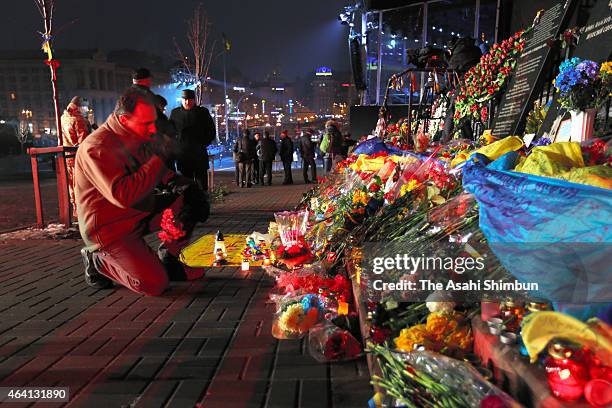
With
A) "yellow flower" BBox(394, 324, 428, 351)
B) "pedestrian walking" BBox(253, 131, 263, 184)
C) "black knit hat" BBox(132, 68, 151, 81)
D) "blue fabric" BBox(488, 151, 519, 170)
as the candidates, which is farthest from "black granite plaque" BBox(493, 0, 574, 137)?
"pedestrian walking" BBox(253, 131, 263, 184)

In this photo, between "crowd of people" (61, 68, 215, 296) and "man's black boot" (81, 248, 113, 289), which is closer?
"crowd of people" (61, 68, 215, 296)

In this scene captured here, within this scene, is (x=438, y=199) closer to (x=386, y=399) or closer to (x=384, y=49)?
(x=386, y=399)

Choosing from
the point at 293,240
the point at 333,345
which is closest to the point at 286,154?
the point at 293,240

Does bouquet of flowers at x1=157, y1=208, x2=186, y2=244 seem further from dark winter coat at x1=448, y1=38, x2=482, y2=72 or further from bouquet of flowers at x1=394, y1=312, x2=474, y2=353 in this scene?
dark winter coat at x1=448, y1=38, x2=482, y2=72

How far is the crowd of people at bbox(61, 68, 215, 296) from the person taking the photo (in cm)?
364

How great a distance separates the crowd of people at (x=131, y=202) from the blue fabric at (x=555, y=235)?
2753 mm

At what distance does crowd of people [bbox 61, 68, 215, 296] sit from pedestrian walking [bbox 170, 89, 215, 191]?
2.52 m

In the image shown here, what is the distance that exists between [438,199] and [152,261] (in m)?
2.54

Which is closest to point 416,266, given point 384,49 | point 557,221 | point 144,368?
point 557,221

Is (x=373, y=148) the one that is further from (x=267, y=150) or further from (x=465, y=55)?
(x=267, y=150)

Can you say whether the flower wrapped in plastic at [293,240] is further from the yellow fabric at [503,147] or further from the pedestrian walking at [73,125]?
the pedestrian walking at [73,125]

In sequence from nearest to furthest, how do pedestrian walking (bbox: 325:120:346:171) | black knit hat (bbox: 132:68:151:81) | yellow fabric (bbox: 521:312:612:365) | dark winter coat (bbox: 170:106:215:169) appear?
yellow fabric (bbox: 521:312:612:365) < black knit hat (bbox: 132:68:151:81) < dark winter coat (bbox: 170:106:215:169) < pedestrian walking (bbox: 325:120:346:171)

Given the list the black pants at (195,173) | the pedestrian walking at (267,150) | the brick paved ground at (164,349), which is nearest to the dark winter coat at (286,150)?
the pedestrian walking at (267,150)

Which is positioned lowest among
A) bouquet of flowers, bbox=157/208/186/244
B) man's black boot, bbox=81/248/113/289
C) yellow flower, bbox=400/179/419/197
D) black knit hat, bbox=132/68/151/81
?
man's black boot, bbox=81/248/113/289
